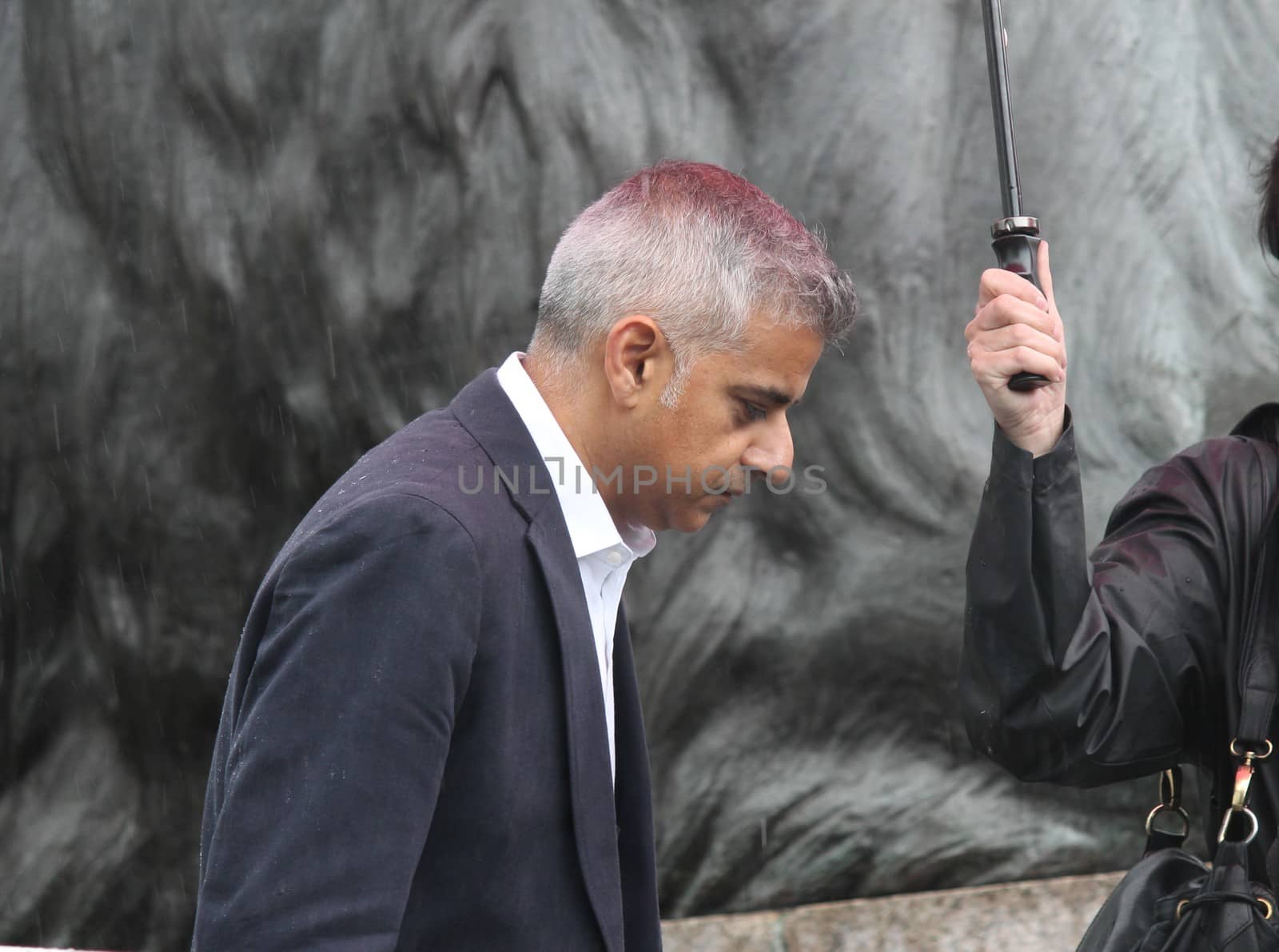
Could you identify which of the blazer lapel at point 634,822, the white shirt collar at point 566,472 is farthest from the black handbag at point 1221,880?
the white shirt collar at point 566,472

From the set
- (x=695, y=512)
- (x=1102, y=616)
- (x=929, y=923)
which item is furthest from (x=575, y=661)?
(x=929, y=923)

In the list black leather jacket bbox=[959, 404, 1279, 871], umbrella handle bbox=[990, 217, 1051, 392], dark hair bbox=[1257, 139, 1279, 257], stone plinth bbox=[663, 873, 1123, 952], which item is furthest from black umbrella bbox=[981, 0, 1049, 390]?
stone plinth bbox=[663, 873, 1123, 952]

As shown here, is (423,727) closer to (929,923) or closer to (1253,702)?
A: (1253,702)

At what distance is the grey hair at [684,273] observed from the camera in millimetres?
1521

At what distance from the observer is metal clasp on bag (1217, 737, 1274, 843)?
1.64m

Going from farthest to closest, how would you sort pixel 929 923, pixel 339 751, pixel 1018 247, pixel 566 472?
pixel 929 923 < pixel 1018 247 < pixel 566 472 < pixel 339 751

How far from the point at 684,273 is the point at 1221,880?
2.95 ft

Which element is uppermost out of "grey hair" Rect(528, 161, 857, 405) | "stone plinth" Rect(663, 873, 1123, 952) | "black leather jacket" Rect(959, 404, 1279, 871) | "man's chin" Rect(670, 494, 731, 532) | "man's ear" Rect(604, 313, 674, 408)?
"grey hair" Rect(528, 161, 857, 405)

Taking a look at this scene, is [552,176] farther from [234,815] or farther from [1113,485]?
[234,815]

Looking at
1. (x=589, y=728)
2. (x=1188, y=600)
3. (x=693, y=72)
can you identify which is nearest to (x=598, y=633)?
(x=589, y=728)

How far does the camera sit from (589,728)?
4.57 ft

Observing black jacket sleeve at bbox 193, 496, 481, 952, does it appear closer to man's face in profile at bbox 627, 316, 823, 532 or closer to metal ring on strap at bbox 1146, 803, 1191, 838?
man's face in profile at bbox 627, 316, 823, 532

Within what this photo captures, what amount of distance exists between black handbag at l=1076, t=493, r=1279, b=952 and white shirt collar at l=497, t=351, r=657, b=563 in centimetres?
76

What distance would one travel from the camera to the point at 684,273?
4.99 feet
